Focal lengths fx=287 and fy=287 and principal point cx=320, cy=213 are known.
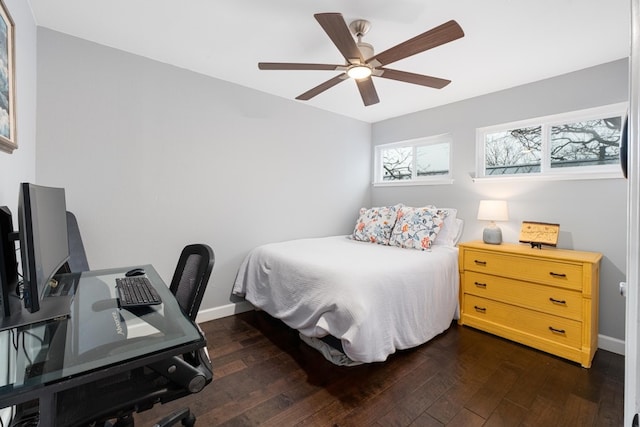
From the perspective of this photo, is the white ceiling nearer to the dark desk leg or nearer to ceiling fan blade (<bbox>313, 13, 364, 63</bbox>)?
ceiling fan blade (<bbox>313, 13, 364, 63</bbox>)

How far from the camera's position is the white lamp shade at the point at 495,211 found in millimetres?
2621

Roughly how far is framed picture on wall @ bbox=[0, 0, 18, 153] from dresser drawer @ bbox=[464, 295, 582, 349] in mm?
3306

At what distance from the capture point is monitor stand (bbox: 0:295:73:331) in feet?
3.10

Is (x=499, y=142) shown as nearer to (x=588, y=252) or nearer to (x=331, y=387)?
(x=588, y=252)

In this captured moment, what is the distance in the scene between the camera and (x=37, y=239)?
0.91 metres

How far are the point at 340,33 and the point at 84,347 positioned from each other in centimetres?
172

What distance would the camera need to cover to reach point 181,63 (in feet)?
8.01

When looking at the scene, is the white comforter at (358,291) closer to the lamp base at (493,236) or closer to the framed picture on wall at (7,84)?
the lamp base at (493,236)

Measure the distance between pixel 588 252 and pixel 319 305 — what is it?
223cm

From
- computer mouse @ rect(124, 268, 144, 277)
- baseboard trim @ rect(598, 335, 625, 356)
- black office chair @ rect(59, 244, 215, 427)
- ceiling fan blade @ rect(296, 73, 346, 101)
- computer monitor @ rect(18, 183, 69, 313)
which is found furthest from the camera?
baseboard trim @ rect(598, 335, 625, 356)

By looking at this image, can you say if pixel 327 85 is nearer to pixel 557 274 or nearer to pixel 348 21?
pixel 348 21

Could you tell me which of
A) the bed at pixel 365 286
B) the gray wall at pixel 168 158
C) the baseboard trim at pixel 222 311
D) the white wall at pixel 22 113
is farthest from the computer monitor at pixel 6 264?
the baseboard trim at pixel 222 311

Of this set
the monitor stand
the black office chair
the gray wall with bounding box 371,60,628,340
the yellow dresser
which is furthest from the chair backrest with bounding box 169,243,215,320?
the gray wall with bounding box 371,60,628,340

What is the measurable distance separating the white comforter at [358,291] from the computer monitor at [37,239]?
54.7 inches
